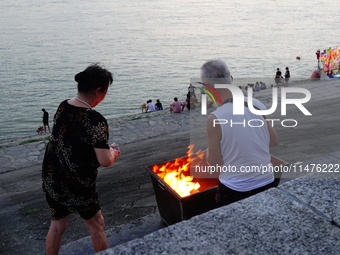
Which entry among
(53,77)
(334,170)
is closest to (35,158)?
(334,170)

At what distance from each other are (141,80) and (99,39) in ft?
99.2

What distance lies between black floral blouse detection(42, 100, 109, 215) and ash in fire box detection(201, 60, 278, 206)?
3.21 feet

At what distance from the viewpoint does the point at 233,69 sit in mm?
42094

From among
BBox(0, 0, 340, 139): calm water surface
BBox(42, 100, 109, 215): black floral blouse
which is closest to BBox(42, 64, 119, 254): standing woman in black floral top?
BBox(42, 100, 109, 215): black floral blouse

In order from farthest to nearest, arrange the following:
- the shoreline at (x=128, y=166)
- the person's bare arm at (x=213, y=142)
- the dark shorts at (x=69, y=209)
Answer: the shoreline at (x=128, y=166), the dark shorts at (x=69, y=209), the person's bare arm at (x=213, y=142)

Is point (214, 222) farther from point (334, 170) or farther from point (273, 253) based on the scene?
point (334, 170)

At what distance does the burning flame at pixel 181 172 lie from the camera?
185 inches

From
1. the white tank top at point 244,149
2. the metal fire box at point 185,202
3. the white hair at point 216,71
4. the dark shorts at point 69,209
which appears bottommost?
the metal fire box at point 185,202

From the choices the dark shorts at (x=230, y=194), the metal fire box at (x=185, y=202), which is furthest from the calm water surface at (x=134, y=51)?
the dark shorts at (x=230, y=194)

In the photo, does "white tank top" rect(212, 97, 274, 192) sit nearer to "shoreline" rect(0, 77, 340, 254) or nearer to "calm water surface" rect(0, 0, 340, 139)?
"shoreline" rect(0, 77, 340, 254)

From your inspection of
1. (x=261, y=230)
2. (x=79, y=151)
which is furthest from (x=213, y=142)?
(x=261, y=230)

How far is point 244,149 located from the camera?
3.27 meters

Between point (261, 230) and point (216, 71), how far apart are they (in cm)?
171

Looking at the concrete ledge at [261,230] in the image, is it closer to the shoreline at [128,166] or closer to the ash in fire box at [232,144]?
the ash in fire box at [232,144]
